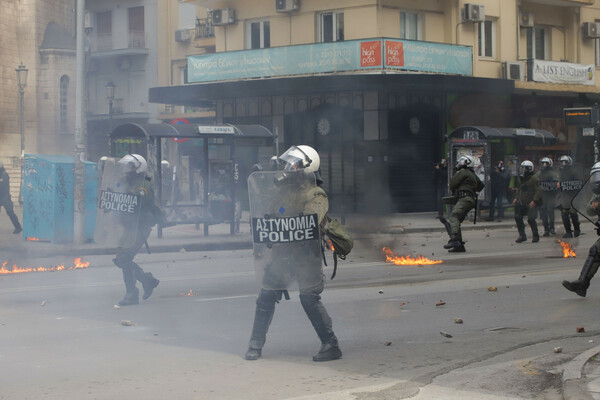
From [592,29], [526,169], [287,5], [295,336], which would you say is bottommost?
[295,336]

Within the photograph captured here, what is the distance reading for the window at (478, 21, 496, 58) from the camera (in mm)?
30625

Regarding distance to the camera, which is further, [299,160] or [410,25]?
[410,25]

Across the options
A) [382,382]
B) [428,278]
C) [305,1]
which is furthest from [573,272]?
[305,1]

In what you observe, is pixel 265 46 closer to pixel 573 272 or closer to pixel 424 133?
pixel 424 133

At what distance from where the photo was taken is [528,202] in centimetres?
1819

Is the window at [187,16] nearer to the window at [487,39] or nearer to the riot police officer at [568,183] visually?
the window at [487,39]

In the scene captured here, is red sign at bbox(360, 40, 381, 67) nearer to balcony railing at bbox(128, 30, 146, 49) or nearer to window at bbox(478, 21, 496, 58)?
window at bbox(478, 21, 496, 58)

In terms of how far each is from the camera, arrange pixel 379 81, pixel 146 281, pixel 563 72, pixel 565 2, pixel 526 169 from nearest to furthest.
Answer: pixel 146 281 < pixel 526 169 < pixel 379 81 < pixel 563 72 < pixel 565 2

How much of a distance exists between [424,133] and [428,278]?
17.4 m

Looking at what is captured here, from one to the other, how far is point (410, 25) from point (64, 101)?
2412 cm

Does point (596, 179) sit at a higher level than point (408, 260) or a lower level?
higher

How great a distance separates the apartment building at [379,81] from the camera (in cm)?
2759

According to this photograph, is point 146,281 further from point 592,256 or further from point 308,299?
point 592,256

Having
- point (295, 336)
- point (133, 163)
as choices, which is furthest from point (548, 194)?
point (295, 336)
